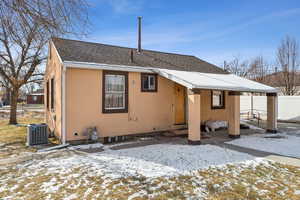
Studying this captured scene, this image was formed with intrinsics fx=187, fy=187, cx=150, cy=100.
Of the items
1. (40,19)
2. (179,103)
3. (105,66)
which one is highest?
(40,19)

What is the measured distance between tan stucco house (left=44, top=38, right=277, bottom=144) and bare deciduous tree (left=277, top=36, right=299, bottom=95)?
46.1ft

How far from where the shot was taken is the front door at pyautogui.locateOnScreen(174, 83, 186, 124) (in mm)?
10156

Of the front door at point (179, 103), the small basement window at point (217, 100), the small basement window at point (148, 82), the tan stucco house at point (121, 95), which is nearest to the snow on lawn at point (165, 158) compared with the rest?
the tan stucco house at point (121, 95)

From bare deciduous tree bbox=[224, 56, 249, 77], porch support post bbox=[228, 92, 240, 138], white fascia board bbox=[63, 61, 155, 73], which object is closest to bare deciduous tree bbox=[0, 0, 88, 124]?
white fascia board bbox=[63, 61, 155, 73]

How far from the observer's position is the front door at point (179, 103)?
33.3ft

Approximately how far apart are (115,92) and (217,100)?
22.7ft

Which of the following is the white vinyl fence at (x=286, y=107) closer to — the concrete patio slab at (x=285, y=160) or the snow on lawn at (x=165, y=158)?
the concrete patio slab at (x=285, y=160)

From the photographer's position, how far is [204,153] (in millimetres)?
6273

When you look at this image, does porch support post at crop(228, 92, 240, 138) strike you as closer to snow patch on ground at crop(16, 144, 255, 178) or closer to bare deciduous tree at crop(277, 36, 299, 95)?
snow patch on ground at crop(16, 144, 255, 178)

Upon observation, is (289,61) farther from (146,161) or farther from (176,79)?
(146,161)

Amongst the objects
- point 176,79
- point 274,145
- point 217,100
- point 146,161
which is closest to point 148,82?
point 176,79

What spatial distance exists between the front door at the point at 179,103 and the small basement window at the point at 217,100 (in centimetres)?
222

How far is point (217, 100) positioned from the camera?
11938 mm

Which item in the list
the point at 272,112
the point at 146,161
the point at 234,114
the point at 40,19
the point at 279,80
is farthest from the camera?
the point at 279,80
